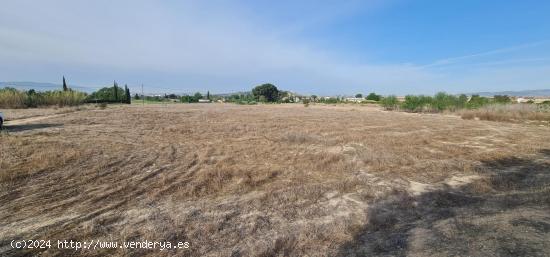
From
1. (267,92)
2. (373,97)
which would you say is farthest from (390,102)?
(267,92)

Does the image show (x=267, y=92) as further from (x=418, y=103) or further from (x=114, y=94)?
(x=418, y=103)

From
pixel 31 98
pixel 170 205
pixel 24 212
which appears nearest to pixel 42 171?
pixel 24 212

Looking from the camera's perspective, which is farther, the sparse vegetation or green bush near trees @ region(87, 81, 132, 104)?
green bush near trees @ region(87, 81, 132, 104)

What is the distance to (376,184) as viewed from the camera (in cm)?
639

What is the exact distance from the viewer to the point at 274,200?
533 centimetres

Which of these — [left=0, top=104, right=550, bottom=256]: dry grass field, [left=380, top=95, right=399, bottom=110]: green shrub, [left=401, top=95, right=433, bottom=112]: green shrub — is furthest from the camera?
[left=380, top=95, right=399, bottom=110]: green shrub

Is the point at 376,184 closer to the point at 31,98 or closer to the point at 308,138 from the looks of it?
the point at 308,138

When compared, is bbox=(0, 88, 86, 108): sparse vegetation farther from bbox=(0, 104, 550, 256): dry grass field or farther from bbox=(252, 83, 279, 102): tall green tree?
bbox=(252, 83, 279, 102): tall green tree

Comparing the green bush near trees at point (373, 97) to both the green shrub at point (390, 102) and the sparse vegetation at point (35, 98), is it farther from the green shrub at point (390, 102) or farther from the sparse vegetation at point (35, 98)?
the sparse vegetation at point (35, 98)

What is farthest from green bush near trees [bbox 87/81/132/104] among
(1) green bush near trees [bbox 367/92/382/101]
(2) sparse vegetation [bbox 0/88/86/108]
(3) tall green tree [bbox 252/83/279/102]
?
(1) green bush near trees [bbox 367/92/382/101]

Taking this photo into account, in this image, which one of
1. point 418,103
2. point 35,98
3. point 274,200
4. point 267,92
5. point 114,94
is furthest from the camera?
point 267,92

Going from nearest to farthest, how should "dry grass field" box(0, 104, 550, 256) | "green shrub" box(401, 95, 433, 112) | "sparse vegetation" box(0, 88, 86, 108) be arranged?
1. "dry grass field" box(0, 104, 550, 256)
2. "sparse vegetation" box(0, 88, 86, 108)
3. "green shrub" box(401, 95, 433, 112)

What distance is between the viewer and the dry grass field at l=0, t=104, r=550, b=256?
3.82 meters

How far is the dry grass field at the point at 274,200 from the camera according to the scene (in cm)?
382
